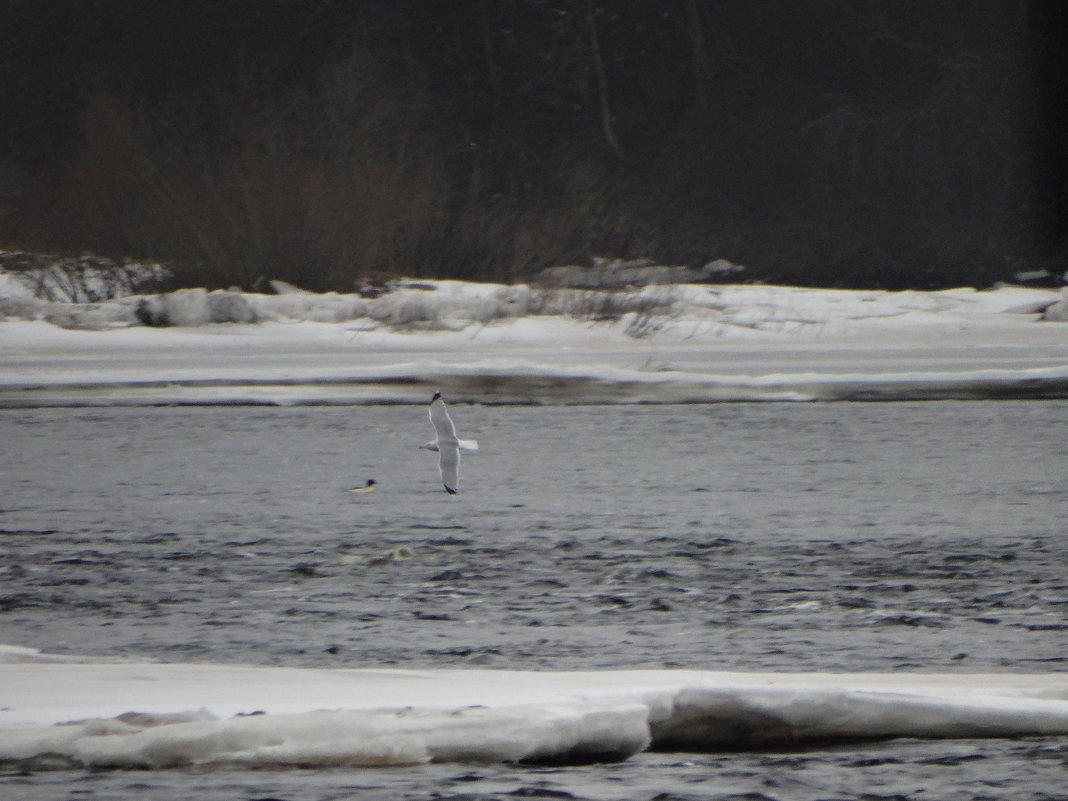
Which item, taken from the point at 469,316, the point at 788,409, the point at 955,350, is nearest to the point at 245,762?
the point at 788,409

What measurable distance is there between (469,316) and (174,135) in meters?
8.35

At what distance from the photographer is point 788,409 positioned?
12.6 meters

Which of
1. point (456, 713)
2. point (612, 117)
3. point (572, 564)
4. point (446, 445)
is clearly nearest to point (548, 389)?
point (446, 445)

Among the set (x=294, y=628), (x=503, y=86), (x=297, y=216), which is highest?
(x=503, y=86)

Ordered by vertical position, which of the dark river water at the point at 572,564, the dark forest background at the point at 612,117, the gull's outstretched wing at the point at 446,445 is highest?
the dark forest background at the point at 612,117

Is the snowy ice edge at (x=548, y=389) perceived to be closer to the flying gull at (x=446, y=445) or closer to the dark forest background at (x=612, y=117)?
the flying gull at (x=446, y=445)

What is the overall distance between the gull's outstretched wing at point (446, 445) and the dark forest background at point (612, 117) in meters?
17.5

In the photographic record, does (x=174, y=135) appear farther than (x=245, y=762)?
Yes

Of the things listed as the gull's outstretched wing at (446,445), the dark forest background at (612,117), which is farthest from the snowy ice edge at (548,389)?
the dark forest background at (612,117)

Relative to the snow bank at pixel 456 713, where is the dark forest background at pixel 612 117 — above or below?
above

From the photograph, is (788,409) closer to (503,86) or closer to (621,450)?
(621,450)

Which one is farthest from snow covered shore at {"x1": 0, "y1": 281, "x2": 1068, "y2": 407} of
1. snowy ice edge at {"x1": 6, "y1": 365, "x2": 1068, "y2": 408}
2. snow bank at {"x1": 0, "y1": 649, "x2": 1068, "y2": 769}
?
snow bank at {"x1": 0, "y1": 649, "x2": 1068, "y2": 769}

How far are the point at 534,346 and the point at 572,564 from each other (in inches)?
440

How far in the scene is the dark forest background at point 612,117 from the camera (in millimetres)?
27141
